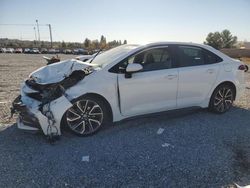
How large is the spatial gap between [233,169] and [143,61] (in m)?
2.48

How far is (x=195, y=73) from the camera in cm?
552

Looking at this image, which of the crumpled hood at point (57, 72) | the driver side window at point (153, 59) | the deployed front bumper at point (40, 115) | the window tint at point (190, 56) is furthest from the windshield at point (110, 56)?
the deployed front bumper at point (40, 115)

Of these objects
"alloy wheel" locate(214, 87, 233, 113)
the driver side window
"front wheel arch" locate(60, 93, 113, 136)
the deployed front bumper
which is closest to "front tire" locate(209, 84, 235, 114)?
"alloy wheel" locate(214, 87, 233, 113)

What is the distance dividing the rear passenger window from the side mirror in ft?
3.38

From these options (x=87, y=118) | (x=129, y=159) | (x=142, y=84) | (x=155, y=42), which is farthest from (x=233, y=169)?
(x=155, y=42)

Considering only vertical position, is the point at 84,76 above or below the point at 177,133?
above

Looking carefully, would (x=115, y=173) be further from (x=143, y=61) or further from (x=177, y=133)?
(x=143, y=61)

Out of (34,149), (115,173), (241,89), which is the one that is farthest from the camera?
(241,89)

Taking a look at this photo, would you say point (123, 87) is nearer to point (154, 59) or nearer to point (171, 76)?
point (154, 59)

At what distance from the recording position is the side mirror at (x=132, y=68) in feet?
15.7

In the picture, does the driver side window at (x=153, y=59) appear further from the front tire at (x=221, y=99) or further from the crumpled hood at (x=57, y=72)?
the front tire at (x=221, y=99)

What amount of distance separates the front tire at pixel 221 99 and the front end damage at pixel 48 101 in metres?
2.80

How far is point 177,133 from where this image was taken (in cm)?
490

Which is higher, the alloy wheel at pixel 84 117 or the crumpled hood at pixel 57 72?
the crumpled hood at pixel 57 72
